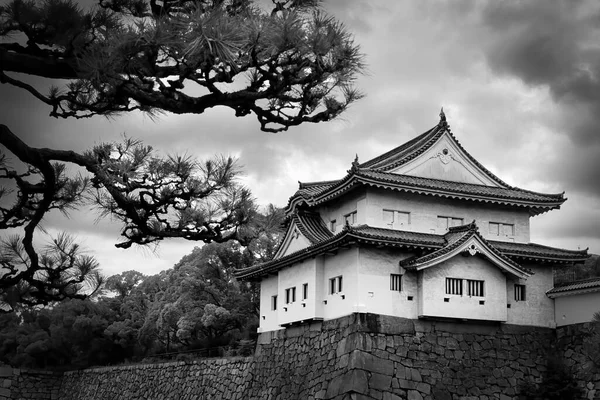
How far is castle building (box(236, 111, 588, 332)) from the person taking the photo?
21250 millimetres

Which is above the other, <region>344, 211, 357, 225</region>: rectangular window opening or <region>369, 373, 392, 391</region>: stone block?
<region>344, 211, 357, 225</region>: rectangular window opening

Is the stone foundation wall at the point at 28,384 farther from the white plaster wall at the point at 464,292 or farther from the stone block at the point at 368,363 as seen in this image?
the white plaster wall at the point at 464,292

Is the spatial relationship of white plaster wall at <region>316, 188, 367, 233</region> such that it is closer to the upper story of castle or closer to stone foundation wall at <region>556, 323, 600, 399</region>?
the upper story of castle

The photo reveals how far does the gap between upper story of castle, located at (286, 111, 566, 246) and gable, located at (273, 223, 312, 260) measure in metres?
1.02

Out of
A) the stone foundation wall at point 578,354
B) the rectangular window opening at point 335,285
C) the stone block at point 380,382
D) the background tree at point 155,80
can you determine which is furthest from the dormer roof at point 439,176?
the background tree at point 155,80

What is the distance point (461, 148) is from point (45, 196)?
1834 cm

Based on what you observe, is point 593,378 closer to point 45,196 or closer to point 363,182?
point 363,182

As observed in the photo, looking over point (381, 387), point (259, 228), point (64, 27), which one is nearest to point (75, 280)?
point (259, 228)

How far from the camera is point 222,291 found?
33906 millimetres

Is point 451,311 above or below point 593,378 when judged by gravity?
above

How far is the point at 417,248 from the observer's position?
855 inches

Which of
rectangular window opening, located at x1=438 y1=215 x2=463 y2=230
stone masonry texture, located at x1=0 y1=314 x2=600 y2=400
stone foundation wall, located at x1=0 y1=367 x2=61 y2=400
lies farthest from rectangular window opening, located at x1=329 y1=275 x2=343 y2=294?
stone foundation wall, located at x1=0 y1=367 x2=61 y2=400

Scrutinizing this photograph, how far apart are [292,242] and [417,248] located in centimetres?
493

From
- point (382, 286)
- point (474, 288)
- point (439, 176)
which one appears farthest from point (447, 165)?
point (382, 286)
